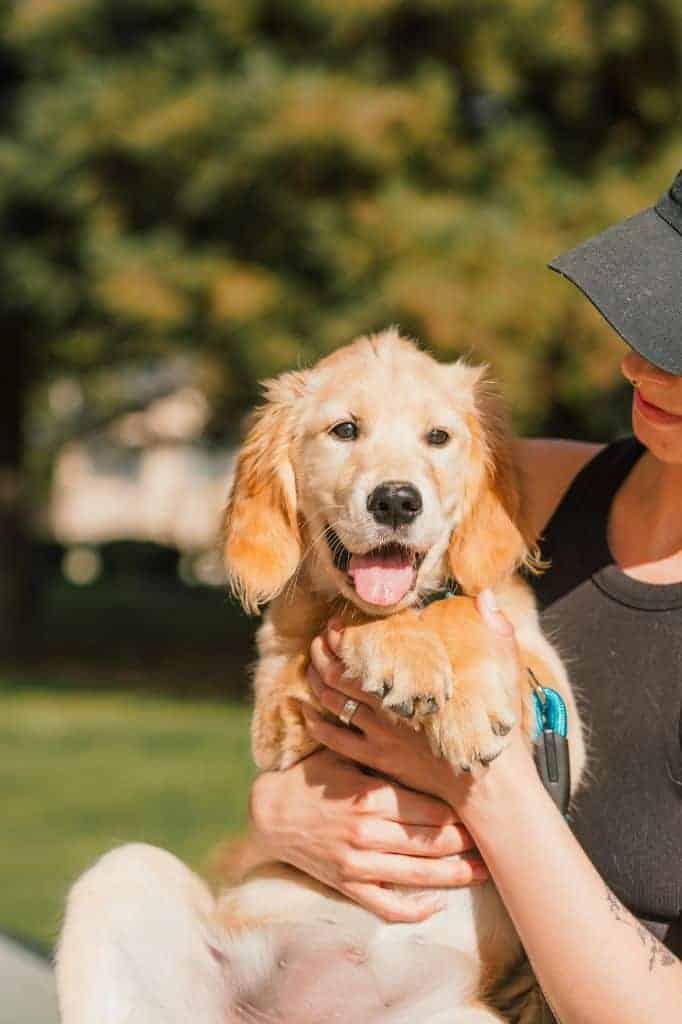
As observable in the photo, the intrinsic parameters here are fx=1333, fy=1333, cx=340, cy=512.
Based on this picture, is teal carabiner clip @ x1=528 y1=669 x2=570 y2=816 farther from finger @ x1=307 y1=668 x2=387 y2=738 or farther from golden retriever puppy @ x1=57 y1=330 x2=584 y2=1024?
finger @ x1=307 y1=668 x2=387 y2=738

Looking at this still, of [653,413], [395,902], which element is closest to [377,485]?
[653,413]

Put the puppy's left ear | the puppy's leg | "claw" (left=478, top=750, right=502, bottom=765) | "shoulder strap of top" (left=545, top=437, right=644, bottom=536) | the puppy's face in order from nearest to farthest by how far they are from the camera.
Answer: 1. "claw" (left=478, top=750, right=502, bottom=765)
2. the puppy's leg
3. the puppy's face
4. the puppy's left ear
5. "shoulder strap of top" (left=545, top=437, right=644, bottom=536)

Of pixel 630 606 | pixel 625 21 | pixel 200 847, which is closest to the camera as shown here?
pixel 630 606

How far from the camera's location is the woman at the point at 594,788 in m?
2.08

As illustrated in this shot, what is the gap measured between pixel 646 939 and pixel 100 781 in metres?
6.92

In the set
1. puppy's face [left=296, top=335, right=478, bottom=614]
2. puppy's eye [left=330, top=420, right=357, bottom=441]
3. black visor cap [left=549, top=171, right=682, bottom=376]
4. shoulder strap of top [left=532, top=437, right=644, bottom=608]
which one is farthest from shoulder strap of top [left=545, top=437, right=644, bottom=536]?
black visor cap [left=549, top=171, right=682, bottom=376]

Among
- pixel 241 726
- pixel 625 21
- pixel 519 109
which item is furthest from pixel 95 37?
pixel 241 726

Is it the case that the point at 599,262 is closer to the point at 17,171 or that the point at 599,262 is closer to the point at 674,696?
the point at 674,696

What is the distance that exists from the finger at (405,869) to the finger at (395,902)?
20 mm

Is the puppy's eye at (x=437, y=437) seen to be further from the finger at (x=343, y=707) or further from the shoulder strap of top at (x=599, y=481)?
the finger at (x=343, y=707)

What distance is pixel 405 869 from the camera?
7.66 feet

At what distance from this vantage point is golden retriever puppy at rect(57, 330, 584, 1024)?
2.30 m

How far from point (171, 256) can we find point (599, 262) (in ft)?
24.3

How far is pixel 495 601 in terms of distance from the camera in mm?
2533
